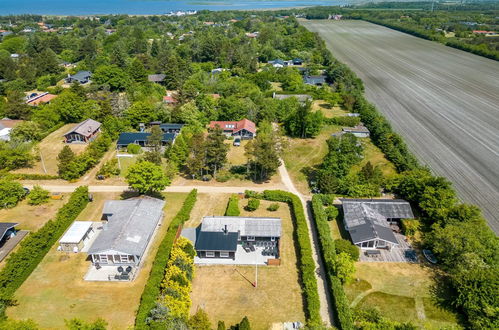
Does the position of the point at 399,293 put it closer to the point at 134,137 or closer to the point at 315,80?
the point at 134,137

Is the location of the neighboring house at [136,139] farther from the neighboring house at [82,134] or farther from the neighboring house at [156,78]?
the neighboring house at [156,78]

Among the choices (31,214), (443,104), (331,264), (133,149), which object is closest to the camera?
(331,264)

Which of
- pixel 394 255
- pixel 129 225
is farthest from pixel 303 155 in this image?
pixel 129 225

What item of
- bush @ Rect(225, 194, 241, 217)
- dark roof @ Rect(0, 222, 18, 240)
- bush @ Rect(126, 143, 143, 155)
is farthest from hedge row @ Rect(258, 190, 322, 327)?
dark roof @ Rect(0, 222, 18, 240)

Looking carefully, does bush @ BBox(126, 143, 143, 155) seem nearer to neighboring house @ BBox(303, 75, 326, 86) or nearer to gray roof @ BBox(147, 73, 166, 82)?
gray roof @ BBox(147, 73, 166, 82)

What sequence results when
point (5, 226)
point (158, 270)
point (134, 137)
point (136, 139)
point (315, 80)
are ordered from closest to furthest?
point (158, 270) < point (5, 226) < point (136, 139) < point (134, 137) < point (315, 80)
